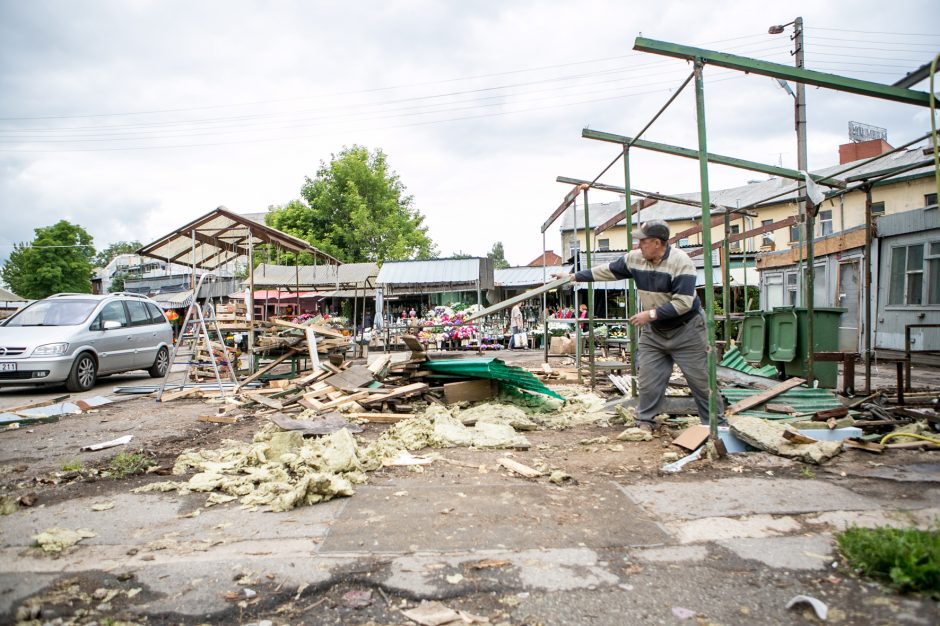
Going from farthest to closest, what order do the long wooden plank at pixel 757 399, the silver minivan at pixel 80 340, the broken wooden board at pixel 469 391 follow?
the silver minivan at pixel 80 340 → the broken wooden board at pixel 469 391 → the long wooden plank at pixel 757 399

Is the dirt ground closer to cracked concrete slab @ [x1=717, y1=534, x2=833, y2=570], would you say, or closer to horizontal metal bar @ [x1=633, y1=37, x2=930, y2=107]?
cracked concrete slab @ [x1=717, y1=534, x2=833, y2=570]

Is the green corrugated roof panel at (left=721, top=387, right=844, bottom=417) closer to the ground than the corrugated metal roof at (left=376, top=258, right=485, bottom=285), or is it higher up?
closer to the ground

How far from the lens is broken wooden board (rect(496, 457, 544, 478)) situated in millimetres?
4129

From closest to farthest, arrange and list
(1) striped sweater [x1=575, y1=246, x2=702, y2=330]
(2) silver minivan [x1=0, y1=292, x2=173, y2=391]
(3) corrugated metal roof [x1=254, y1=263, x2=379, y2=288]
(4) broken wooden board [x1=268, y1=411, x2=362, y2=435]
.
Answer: (1) striped sweater [x1=575, y1=246, x2=702, y2=330], (4) broken wooden board [x1=268, y1=411, x2=362, y2=435], (2) silver minivan [x1=0, y1=292, x2=173, y2=391], (3) corrugated metal roof [x1=254, y1=263, x2=379, y2=288]

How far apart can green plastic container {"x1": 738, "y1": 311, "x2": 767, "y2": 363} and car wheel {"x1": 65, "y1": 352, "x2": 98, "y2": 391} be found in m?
11.8

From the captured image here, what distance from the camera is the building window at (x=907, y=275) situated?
12.8m

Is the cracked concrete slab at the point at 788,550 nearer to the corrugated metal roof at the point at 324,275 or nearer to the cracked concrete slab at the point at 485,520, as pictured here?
the cracked concrete slab at the point at 485,520

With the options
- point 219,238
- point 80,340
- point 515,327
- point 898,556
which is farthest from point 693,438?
point 515,327

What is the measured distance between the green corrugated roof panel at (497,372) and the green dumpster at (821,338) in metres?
3.58

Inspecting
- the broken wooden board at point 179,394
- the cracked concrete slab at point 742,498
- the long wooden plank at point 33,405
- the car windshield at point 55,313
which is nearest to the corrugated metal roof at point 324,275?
the car windshield at point 55,313

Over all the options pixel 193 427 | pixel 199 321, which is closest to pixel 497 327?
pixel 199 321

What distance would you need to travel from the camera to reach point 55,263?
50.3 metres

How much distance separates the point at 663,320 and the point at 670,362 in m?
0.51

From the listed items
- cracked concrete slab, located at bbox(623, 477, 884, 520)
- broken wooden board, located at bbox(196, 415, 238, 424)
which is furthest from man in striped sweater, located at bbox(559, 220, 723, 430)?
broken wooden board, located at bbox(196, 415, 238, 424)
